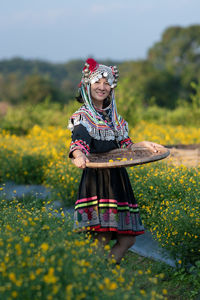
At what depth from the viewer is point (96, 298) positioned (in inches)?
68.6

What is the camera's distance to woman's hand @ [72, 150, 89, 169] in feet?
8.22

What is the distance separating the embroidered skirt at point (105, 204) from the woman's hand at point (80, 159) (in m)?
0.25

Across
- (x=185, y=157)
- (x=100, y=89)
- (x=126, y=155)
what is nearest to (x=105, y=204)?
(x=126, y=155)

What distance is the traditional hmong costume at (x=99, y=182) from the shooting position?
274cm

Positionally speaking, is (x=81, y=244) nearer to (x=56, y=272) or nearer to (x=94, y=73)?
(x=56, y=272)

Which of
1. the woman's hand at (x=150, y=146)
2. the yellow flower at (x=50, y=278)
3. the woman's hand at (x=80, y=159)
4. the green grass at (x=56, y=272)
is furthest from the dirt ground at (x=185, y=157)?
the yellow flower at (x=50, y=278)

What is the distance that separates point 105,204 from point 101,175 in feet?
0.70

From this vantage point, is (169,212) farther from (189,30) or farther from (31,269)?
(189,30)

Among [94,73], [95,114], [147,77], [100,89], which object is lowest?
[95,114]

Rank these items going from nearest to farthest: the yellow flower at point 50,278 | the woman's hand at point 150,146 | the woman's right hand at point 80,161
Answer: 1. the yellow flower at point 50,278
2. the woman's right hand at point 80,161
3. the woman's hand at point 150,146

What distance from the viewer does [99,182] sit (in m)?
2.80

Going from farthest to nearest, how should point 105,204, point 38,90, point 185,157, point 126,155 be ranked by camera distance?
point 38,90
point 185,157
point 126,155
point 105,204

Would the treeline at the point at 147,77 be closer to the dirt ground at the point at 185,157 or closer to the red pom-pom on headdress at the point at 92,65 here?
the dirt ground at the point at 185,157

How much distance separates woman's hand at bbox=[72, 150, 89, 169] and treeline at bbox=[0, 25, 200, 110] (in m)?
7.29
